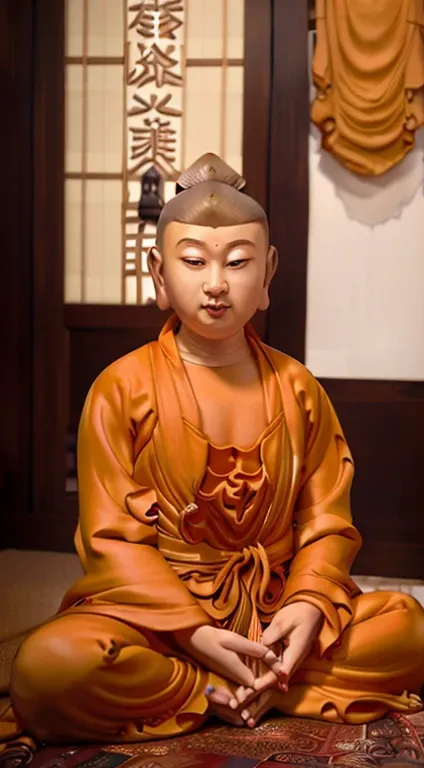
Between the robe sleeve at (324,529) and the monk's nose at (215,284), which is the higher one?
the monk's nose at (215,284)

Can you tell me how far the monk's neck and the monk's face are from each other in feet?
0.20

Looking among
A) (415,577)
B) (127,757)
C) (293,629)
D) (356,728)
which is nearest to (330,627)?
(293,629)

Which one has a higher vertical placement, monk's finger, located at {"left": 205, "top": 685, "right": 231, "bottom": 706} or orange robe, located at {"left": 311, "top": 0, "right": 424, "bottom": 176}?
orange robe, located at {"left": 311, "top": 0, "right": 424, "bottom": 176}

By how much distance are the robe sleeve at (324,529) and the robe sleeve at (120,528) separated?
0.24m

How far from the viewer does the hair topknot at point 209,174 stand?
204 centimetres

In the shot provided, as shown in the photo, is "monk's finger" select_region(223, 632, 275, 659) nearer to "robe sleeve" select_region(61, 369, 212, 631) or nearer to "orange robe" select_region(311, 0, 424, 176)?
"robe sleeve" select_region(61, 369, 212, 631)

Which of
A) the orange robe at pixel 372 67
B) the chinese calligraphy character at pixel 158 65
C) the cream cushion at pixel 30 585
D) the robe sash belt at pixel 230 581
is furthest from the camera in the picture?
the chinese calligraphy character at pixel 158 65

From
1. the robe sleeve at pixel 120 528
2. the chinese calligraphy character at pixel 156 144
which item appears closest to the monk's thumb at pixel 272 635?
the robe sleeve at pixel 120 528

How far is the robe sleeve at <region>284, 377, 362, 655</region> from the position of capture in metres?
1.89

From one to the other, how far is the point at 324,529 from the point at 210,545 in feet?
0.81

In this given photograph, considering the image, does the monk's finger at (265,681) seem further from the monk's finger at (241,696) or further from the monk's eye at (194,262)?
the monk's eye at (194,262)

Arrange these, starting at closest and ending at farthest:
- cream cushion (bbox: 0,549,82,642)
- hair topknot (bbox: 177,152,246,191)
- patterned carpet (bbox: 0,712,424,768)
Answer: patterned carpet (bbox: 0,712,424,768), hair topknot (bbox: 177,152,246,191), cream cushion (bbox: 0,549,82,642)

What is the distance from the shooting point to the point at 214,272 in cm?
193

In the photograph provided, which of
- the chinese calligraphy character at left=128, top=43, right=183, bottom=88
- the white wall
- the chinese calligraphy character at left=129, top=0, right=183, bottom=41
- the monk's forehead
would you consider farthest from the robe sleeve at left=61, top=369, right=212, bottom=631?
the chinese calligraphy character at left=129, top=0, right=183, bottom=41
